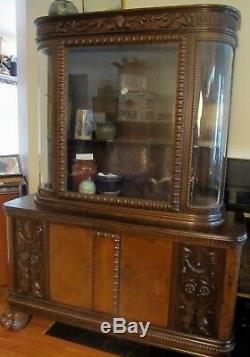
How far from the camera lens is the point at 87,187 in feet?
6.05

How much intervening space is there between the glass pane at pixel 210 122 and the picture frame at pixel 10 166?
1.32 metres

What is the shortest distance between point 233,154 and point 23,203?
3.96 ft

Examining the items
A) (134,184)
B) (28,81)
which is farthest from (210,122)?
(28,81)

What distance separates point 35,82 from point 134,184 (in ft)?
3.30

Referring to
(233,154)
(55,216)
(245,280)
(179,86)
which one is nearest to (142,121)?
(179,86)

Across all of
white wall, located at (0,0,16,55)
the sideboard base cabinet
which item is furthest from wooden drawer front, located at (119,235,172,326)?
white wall, located at (0,0,16,55)

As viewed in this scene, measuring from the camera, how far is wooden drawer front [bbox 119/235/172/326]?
5.32 feet

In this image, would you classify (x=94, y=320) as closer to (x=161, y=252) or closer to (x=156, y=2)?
(x=161, y=252)

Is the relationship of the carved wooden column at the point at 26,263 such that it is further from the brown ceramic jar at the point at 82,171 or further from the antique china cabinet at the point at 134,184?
the brown ceramic jar at the point at 82,171

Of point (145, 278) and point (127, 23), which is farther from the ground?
point (127, 23)

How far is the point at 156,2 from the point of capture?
1956mm

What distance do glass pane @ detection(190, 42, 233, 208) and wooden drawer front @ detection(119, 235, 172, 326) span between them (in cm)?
29

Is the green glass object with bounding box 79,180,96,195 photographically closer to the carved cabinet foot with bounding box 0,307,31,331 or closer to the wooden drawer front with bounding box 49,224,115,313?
the wooden drawer front with bounding box 49,224,115,313

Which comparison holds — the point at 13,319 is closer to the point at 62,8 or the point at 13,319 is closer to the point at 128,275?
the point at 128,275
